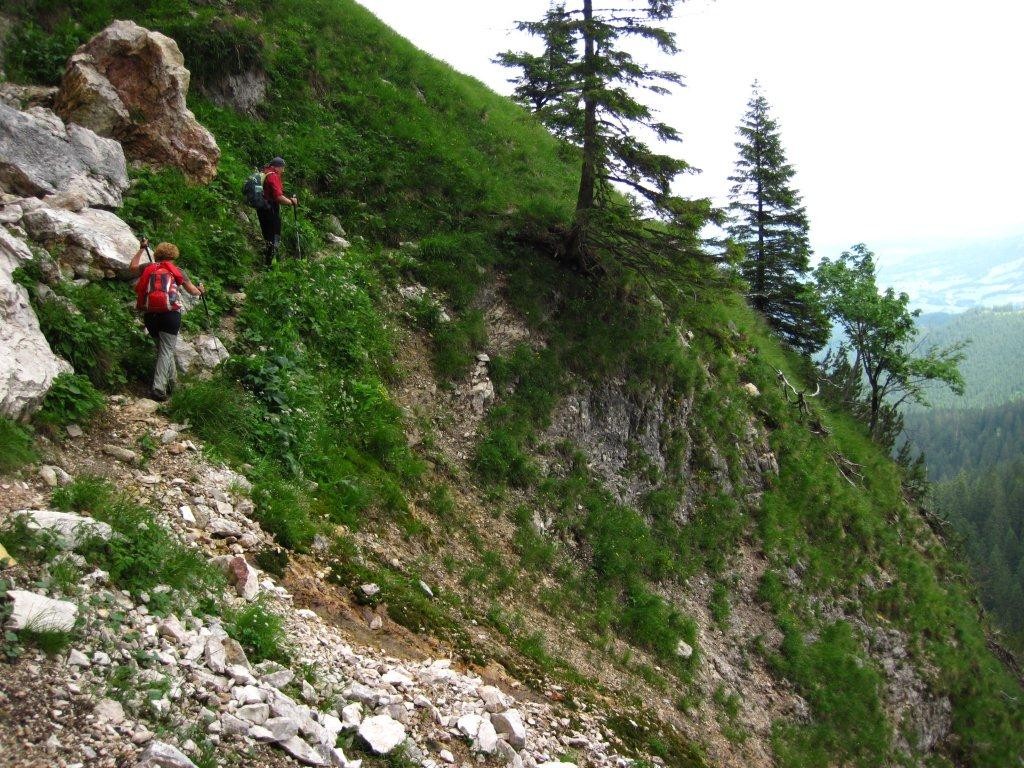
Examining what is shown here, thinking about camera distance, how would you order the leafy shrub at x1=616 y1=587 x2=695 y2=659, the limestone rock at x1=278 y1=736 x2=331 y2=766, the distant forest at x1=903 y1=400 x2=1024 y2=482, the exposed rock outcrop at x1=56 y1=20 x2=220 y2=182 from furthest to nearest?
the distant forest at x1=903 y1=400 x2=1024 y2=482, the leafy shrub at x1=616 y1=587 x2=695 y2=659, the exposed rock outcrop at x1=56 y1=20 x2=220 y2=182, the limestone rock at x1=278 y1=736 x2=331 y2=766

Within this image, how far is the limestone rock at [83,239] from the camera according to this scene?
317 inches

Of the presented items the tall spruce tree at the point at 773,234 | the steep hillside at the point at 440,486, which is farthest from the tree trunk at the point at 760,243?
the steep hillside at the point at 440,486

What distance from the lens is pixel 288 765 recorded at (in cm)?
446

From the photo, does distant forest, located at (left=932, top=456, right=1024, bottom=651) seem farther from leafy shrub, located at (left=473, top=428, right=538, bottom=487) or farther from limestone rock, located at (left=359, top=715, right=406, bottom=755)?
limestone rock, located at (left=359, top=715, right=406, bottom=755)

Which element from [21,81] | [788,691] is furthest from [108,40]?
[788,691]

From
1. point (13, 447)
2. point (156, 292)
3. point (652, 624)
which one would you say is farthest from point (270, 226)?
point (652, 624)

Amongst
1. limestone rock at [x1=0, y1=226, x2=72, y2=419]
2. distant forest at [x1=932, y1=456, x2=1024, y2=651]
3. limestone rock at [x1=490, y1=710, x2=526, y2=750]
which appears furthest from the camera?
distant forest at [x1=932, y1=456, x2=1024, y2=651]

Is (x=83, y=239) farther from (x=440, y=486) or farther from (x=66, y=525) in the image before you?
(x=440, y=486)

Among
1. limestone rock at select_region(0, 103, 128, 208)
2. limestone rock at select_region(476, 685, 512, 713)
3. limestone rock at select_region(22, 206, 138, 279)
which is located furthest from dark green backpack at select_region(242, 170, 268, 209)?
limestone rock at select_region(476, 685, 512, 713)

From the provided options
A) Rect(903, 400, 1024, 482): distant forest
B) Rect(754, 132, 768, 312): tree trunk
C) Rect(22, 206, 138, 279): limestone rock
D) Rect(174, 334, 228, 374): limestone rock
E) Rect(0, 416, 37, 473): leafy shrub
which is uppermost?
Rect(754, 132, 768, 312): tree trunk

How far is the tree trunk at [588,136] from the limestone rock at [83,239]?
9.41 meters

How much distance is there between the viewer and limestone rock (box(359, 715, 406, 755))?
511cm

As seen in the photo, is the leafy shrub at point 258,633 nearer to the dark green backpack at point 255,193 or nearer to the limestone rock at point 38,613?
the limestone rock at point 38,613

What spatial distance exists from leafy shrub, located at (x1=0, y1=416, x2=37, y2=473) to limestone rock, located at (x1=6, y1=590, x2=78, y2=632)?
5.97 feet
